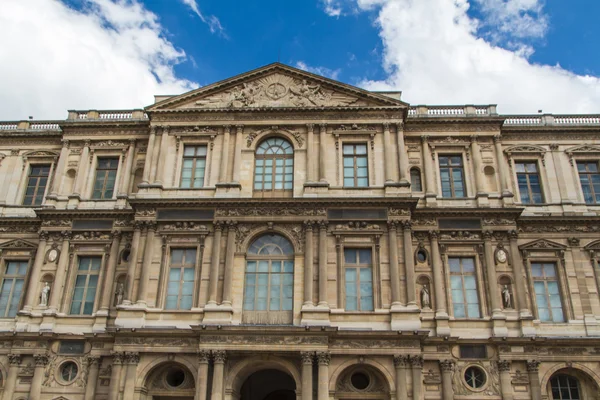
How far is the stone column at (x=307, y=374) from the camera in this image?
22609 millimetres

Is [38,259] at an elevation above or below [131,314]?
above

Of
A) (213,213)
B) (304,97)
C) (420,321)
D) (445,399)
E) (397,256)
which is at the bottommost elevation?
(445,399)

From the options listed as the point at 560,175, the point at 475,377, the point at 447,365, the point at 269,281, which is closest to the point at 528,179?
the point at 560,175

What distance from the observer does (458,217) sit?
88.0 feet

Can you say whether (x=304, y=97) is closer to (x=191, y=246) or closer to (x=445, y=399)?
(x=191, y=246)

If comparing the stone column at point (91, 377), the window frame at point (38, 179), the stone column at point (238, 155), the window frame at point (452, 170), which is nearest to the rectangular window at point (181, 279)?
the stone column at point (91, 377)

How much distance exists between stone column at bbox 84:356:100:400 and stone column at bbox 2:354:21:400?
3022 millimetres

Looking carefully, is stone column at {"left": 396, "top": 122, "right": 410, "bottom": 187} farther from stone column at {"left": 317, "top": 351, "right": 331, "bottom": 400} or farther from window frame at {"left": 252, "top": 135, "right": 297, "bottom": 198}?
stone column at {"left": 317, "top": 351, "right": 331, "bottom": 400}

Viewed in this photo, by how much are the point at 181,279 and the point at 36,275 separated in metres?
6.98

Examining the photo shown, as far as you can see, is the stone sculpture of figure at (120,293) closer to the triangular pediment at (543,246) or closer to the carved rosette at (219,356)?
the carved rosette at (219,356)

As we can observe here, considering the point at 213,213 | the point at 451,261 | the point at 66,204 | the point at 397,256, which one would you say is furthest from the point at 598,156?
the point at 66,204

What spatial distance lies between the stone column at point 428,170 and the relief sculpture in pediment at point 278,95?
13.0ft

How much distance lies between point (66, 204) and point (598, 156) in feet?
86.2

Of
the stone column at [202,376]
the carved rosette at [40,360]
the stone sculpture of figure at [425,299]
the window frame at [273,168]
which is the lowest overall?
the stone column at [202,376]
